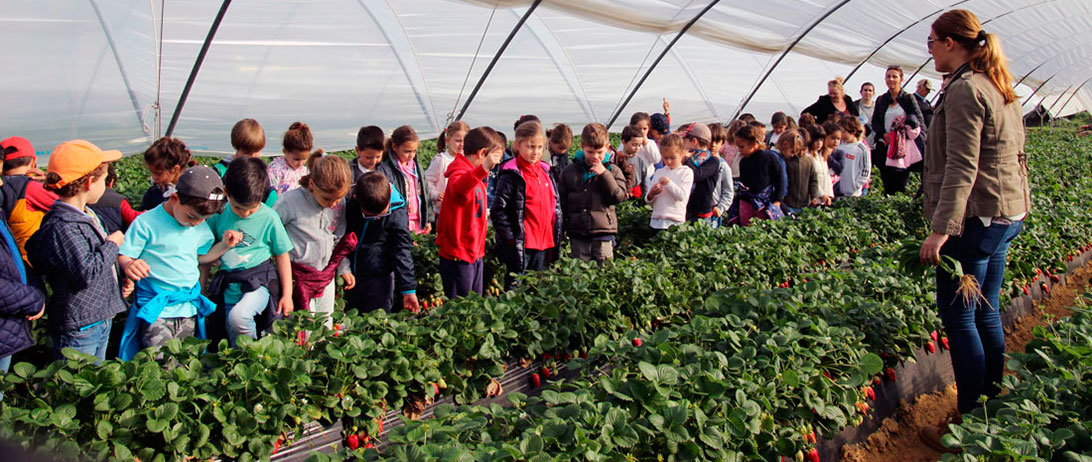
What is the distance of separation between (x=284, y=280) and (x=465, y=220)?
1.21 m

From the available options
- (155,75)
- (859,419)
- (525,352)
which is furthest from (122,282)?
(155,75)

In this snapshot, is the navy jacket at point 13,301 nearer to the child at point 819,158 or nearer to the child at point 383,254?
the child at point 383,254

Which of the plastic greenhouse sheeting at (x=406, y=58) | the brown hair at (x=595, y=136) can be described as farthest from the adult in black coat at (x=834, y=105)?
the brown hair at (x=595, y=136)

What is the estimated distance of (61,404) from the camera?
2385mm

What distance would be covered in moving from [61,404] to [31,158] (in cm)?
263

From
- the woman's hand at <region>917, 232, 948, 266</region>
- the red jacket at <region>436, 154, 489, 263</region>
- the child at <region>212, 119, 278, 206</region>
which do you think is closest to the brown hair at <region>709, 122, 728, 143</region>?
the red jacket at <region>436, 154, 489, 263</region>

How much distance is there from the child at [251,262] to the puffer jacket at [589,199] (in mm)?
2136

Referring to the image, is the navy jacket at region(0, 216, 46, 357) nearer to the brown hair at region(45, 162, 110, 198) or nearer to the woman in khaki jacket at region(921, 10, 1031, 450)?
the brown hair at region(45, 162, 110, 198)

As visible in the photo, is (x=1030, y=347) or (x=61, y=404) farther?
(x=1030, y=347)

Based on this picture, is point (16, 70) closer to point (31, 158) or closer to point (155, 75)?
point (155, 75)

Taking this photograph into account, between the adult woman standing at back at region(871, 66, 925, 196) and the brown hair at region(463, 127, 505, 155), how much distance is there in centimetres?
539

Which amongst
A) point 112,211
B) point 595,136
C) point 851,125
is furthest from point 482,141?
point 851,125

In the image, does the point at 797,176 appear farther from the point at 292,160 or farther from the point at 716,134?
the point at 292,160

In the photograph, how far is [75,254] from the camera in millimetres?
3043
